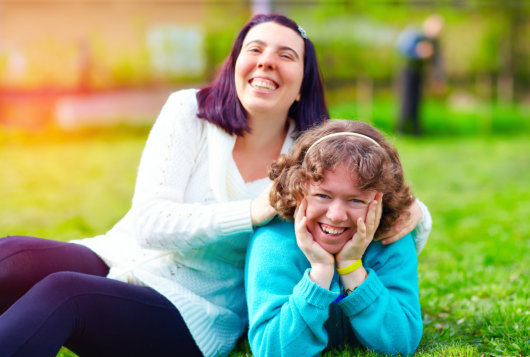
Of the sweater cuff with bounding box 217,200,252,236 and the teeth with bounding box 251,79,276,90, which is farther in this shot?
the teeth with bounding box 251,79,276,90

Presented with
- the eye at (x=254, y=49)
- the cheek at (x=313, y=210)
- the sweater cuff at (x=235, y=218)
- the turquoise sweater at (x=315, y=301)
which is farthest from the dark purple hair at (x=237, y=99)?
the cheek at (x=313, y=210)

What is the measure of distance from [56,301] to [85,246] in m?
0.71

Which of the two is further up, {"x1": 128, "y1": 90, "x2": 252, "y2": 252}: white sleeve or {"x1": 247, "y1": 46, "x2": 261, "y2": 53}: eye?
{"x1": 247, "y1": 46, "x2": 261, "y2": 53}: eye

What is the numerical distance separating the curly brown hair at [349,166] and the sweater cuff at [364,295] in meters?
0.23

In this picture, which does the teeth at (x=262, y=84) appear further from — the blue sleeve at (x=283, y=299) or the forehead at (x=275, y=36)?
the blue sleeve at (x=283, y=299)

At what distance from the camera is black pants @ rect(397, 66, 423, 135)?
1197 cm

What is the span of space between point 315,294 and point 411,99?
1035cm

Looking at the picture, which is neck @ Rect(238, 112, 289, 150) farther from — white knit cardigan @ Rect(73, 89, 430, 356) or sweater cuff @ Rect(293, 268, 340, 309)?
sweater cuff @ Rect(293, 268, 340, 309)

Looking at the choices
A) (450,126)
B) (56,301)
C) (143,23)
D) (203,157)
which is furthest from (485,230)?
(143,23)

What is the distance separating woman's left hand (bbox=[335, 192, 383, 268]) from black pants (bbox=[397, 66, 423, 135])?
10140mm

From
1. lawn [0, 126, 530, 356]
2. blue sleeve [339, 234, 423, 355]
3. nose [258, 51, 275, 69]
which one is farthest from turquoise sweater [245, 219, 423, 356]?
nose [258, 51, 275, 69]

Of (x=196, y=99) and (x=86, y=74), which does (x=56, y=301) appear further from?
(x=86, y=74)

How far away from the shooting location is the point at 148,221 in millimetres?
2557

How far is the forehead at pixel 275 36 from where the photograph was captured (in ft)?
8.93
